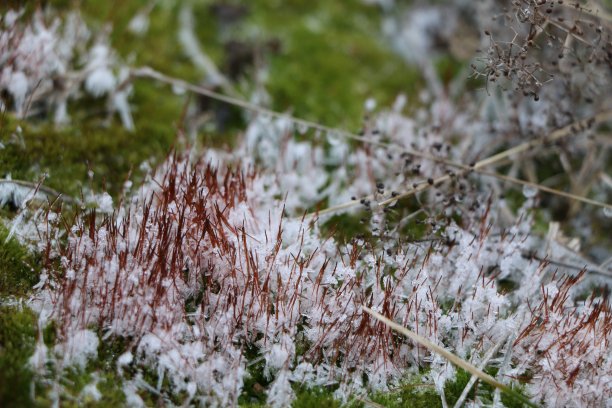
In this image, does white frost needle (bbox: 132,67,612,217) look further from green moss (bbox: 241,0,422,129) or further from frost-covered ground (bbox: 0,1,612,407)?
green moss (bbox: 241,0,422,129)

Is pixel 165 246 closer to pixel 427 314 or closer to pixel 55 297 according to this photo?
pixel 55 297

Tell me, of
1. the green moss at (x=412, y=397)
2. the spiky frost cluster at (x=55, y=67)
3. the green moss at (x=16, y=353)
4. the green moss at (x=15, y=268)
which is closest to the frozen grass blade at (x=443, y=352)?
the green moss at (x=412, y=397)

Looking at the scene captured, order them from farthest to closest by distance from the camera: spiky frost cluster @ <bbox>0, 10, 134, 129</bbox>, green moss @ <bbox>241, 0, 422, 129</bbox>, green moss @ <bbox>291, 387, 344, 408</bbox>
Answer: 1. green moss @ <bbox>241, 0, 422, 129</bbox>
2. spiky frost cluster @ <bbox>0, 10, 134, 129</bbox>
3. green moss @ <bbox>291, 387, 344, 408</bbox>

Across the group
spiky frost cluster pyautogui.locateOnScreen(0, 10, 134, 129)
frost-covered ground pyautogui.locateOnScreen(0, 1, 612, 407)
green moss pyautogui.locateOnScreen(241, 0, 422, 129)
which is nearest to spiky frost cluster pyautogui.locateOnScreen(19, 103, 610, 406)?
frost-covered ground pyautogui.locateOnScreen(0, 1, 612, 407)

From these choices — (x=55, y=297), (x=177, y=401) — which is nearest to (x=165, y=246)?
(x=55, y=297)

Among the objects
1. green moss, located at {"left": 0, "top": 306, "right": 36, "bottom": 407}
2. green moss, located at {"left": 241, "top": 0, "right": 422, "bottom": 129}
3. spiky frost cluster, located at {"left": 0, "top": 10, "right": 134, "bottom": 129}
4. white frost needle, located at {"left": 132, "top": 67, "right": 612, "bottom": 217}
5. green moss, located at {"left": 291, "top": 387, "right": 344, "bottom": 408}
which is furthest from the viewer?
green moss, located at {"left": 241, "top": 0, "right": 422, "bottom": 129}

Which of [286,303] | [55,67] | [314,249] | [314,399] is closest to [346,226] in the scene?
[314,249]
